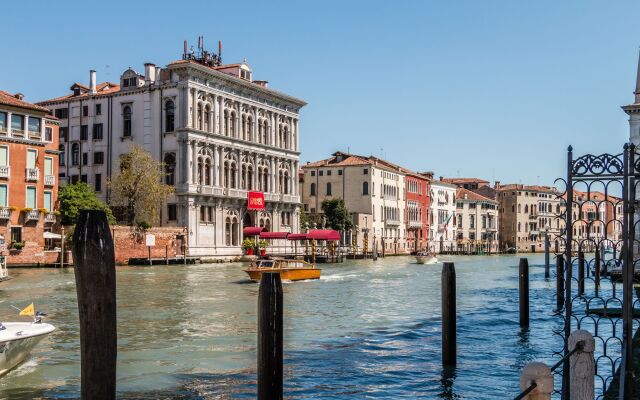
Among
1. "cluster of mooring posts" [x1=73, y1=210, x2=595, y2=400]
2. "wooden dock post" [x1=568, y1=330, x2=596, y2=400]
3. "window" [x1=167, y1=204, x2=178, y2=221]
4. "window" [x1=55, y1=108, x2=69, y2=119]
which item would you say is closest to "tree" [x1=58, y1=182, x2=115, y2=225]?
"window" [x1=167, y1=204, x2=178, y2=221]

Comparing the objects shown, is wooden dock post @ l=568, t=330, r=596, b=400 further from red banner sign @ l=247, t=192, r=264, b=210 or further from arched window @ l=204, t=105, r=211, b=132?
red banner sign @ l=247, t=192, r=264, b=210

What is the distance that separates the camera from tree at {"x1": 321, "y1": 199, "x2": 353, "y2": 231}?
59.9m

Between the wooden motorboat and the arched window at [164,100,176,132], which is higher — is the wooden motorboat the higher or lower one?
the lower one

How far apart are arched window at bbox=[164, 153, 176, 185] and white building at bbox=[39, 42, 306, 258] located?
0.06 m

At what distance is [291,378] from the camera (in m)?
10.8

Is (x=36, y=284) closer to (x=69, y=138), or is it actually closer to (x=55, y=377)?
(x=55, y=377)

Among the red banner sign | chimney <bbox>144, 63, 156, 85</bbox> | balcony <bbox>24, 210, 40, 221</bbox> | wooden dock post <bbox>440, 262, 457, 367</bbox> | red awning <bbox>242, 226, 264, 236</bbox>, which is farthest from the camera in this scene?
the red banner sign

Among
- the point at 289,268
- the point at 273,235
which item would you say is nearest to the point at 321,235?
the point at 273,235

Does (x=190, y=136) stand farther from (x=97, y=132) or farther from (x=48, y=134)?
(x=48, y=134)

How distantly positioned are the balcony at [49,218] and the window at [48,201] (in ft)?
0.78

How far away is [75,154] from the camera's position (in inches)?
1929

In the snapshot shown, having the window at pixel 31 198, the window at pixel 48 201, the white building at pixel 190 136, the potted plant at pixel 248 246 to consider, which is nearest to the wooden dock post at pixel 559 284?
the window at pixel 31 198

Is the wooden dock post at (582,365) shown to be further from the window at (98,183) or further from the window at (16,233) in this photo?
the window at (98,183)

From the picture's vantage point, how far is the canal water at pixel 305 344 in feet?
33.9
